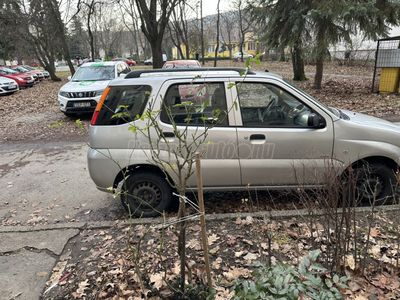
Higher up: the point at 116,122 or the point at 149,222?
the point at 116,122

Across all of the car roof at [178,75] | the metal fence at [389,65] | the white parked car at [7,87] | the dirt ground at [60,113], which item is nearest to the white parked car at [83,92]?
the dirt ground at [60,113]

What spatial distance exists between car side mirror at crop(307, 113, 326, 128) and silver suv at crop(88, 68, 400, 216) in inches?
0.5

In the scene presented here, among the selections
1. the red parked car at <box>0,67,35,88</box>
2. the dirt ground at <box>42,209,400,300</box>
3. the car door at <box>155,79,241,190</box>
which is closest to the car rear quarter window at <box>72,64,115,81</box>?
the car door at <box>155,79,241,190</box>

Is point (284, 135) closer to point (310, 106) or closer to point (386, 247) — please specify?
point (310, 106)

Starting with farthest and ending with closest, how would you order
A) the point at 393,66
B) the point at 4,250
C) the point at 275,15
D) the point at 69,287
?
the point at 275,15 < the point at 393,66 < the point at 4,250 < the point at 69,287

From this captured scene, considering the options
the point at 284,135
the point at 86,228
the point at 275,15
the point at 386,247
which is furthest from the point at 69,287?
the point at 275,15

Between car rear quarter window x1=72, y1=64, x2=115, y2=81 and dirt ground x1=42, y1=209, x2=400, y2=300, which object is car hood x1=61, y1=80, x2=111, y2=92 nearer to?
car rear quarter window x1=72, y1=64, x2=115, y2=81

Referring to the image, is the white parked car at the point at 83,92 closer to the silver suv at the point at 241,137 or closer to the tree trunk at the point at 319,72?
the silver suv at the point at 241,137

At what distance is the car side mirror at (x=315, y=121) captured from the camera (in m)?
3.78

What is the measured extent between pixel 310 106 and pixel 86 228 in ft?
10.9

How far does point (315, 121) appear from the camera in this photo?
3779 mm

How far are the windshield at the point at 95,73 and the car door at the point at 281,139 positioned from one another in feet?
29.1

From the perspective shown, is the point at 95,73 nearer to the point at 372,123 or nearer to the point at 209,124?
the point at 209,124

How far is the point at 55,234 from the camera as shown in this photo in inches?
153
